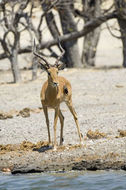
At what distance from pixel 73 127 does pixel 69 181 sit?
3.60 m

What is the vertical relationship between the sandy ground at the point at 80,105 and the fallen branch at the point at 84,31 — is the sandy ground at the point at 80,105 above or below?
below

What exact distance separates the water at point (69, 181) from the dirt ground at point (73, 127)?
0.52 ft

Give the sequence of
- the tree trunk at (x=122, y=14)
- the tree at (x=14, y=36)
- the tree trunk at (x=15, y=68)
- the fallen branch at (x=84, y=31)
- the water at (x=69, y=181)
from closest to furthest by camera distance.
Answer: the water at (x=69, y=181) < the tree at (x=14, y=36) < the tree trunk at (x=15, y=68) < the tree trunk at (x=122, y=14) < the fallen branch at (x=84, y=31)

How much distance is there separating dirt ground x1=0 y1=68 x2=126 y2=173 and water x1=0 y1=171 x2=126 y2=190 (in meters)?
0.16

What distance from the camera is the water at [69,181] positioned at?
10203 mm

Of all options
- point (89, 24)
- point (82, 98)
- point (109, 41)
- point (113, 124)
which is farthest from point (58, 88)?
point (109, 41)

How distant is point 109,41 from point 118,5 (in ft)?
73.9

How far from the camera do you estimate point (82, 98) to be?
61.6ft

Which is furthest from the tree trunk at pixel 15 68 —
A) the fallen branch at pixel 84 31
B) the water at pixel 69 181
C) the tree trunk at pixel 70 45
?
the water at pixel 69 181

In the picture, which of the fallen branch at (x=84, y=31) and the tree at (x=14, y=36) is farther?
the fallen branch at (x=84, y=31)

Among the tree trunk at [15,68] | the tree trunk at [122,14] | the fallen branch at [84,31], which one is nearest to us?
the tree trunk at [15,68]

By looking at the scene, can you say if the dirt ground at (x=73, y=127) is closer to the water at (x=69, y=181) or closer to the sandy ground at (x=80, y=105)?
the sandy ground at (x=80, y=105)

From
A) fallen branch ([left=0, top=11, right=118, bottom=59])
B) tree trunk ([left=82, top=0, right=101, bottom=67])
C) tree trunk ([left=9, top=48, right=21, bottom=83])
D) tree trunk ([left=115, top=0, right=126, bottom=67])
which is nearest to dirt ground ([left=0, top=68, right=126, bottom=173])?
tree trunk ([left=9, top=48, right=21, bottom=83])

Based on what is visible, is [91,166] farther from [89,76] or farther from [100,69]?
[100,69]
